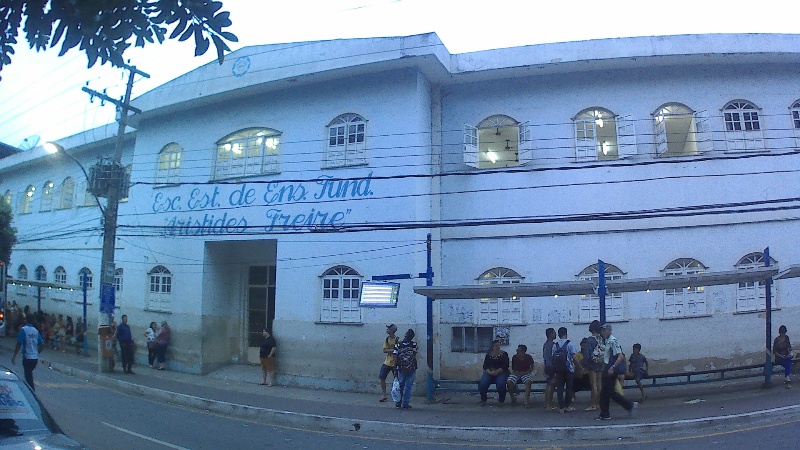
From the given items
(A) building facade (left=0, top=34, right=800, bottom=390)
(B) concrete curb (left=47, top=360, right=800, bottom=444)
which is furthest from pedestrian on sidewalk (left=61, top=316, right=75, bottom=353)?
(B) concrete curb (left=47, top=360, right=800, bottom=444)

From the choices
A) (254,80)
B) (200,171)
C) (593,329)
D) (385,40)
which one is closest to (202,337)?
(200,171)

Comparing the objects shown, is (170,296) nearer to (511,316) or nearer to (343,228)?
(343,228)

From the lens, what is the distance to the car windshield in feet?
15.2

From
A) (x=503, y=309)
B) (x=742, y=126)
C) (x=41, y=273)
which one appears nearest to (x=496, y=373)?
(x=503, y=309)

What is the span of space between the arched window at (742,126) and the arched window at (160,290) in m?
15.7

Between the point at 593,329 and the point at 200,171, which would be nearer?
the point at 593,329

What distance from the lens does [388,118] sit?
14531mm

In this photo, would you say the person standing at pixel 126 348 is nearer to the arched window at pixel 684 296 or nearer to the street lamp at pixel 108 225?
the street lamp at pixel 108 225

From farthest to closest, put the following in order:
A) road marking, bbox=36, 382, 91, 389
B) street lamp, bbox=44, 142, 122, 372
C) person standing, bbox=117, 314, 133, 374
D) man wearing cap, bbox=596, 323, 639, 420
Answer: person standing, bbox=117, 314, 133, 374 → street lamp, bbox=44, 142, 122, 372 → road marking, bbox=36, 382, 91, 389 → man wearing cap, bbox=596, 323, 639, 420

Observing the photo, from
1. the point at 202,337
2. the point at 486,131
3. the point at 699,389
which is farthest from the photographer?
the point at 202,337

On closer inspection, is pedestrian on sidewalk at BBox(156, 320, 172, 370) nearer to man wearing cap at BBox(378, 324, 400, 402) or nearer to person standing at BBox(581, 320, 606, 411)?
man wearing cap at BBox(378, 324, 400, 402)

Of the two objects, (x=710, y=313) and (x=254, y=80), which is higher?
(x=254, y=80)

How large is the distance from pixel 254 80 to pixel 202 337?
7.27m

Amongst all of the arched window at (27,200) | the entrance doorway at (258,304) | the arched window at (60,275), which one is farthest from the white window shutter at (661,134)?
the arched window at (27,200)
